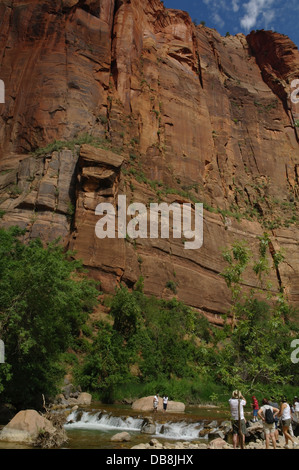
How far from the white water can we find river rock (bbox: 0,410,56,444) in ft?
10.8

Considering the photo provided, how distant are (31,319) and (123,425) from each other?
579cm

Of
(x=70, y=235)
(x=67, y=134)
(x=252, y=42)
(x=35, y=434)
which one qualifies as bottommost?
(x=35, y=434)

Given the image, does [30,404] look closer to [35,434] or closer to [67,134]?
[35,434]

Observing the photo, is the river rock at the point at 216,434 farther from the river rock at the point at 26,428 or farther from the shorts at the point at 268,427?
the river rock at the point at 26,428

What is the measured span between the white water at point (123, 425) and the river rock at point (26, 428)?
328cm

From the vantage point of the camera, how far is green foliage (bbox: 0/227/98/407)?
1409 cm

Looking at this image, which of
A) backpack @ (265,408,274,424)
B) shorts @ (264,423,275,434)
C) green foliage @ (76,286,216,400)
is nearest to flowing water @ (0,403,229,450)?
shorts @ (264,423,275,434)

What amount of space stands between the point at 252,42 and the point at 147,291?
5866cm

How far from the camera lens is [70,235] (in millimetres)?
31625

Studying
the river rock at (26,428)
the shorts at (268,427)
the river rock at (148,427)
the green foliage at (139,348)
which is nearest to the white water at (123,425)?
the river rock at (148,427)

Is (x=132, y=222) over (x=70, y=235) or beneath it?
over

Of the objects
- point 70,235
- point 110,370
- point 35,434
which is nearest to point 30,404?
point 35,434

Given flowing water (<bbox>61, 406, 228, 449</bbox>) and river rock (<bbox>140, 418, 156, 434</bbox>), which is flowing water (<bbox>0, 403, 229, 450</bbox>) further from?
river rock (<bbox>140, 418, 156, 434</bbox>)

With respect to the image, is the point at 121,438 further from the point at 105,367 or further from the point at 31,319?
the point at 105,367
